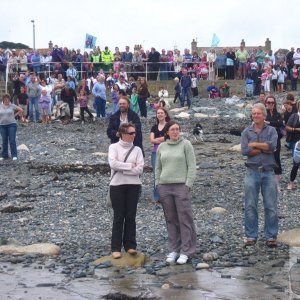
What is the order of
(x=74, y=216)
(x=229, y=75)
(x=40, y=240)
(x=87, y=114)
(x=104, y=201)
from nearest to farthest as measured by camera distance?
(x=40, y=240), (x=74, y=216), (x=104, y=201), (x=87, y=114), (x=229, y=75)

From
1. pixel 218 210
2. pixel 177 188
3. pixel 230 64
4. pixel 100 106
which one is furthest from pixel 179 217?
pixel 230 64

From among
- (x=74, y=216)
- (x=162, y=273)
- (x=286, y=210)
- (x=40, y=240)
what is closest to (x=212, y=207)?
(x=286, y=210)

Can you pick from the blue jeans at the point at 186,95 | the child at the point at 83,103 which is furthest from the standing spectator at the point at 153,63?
Answer: the child at the point at 83,103

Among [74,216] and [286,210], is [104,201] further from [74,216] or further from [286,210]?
[286,210]

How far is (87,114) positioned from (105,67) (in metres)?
7.25

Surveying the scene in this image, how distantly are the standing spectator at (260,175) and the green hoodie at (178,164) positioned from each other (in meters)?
0.98

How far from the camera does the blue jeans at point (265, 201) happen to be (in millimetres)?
11352

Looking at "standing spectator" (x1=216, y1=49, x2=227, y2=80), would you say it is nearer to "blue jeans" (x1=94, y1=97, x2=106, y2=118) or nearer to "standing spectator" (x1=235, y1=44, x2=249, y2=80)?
"standing spectator" (x1=235, y1=44, x2=249, y2=80)

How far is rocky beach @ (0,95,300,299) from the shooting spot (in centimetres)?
959

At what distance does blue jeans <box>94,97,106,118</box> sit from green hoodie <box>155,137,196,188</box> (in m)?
22.2

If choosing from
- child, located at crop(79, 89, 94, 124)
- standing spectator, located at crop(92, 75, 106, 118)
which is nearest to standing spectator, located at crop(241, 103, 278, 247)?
child, located at crop(79, 89, 94, 124)

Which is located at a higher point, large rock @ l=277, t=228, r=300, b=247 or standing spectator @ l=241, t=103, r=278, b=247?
standing spectator @ l=241, t=103, r=278, b=247

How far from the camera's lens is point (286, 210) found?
14.6 meters

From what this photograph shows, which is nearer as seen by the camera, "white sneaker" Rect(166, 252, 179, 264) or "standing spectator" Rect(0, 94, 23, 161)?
"white sneaker" Rect(166, 252, 179, 264)
